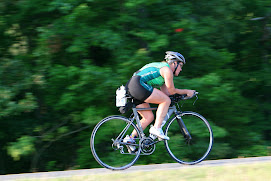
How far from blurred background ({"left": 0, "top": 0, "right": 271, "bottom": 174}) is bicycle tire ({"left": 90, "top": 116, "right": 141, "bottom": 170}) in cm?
213

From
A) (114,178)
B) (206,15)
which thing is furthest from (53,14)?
(114,178)

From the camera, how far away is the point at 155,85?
5406 mm

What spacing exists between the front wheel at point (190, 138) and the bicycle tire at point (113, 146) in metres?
0.62

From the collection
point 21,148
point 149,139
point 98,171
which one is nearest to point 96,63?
point 21,148

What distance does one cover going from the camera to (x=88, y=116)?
755 cm

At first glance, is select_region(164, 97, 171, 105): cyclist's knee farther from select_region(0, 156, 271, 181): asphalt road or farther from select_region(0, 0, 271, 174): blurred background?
select_region(0, 0, 271, 174): blurred background

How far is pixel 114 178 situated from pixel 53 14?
4707 mm

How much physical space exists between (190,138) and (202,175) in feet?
3.54

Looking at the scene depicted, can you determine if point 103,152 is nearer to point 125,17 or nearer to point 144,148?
point 144,148

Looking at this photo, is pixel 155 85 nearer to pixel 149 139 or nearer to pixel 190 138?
pixel 149 139

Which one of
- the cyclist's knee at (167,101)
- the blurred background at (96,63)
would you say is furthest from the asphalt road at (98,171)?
the blurred background at (96,63)

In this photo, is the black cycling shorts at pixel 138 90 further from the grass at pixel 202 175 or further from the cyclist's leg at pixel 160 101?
the grass at pixel 202 175

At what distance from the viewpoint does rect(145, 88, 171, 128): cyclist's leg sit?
5191 mm

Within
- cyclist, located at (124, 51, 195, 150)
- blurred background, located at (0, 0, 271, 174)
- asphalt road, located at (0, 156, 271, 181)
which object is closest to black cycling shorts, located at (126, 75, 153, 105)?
cyclist, located at (124, 51, 195, 150)
